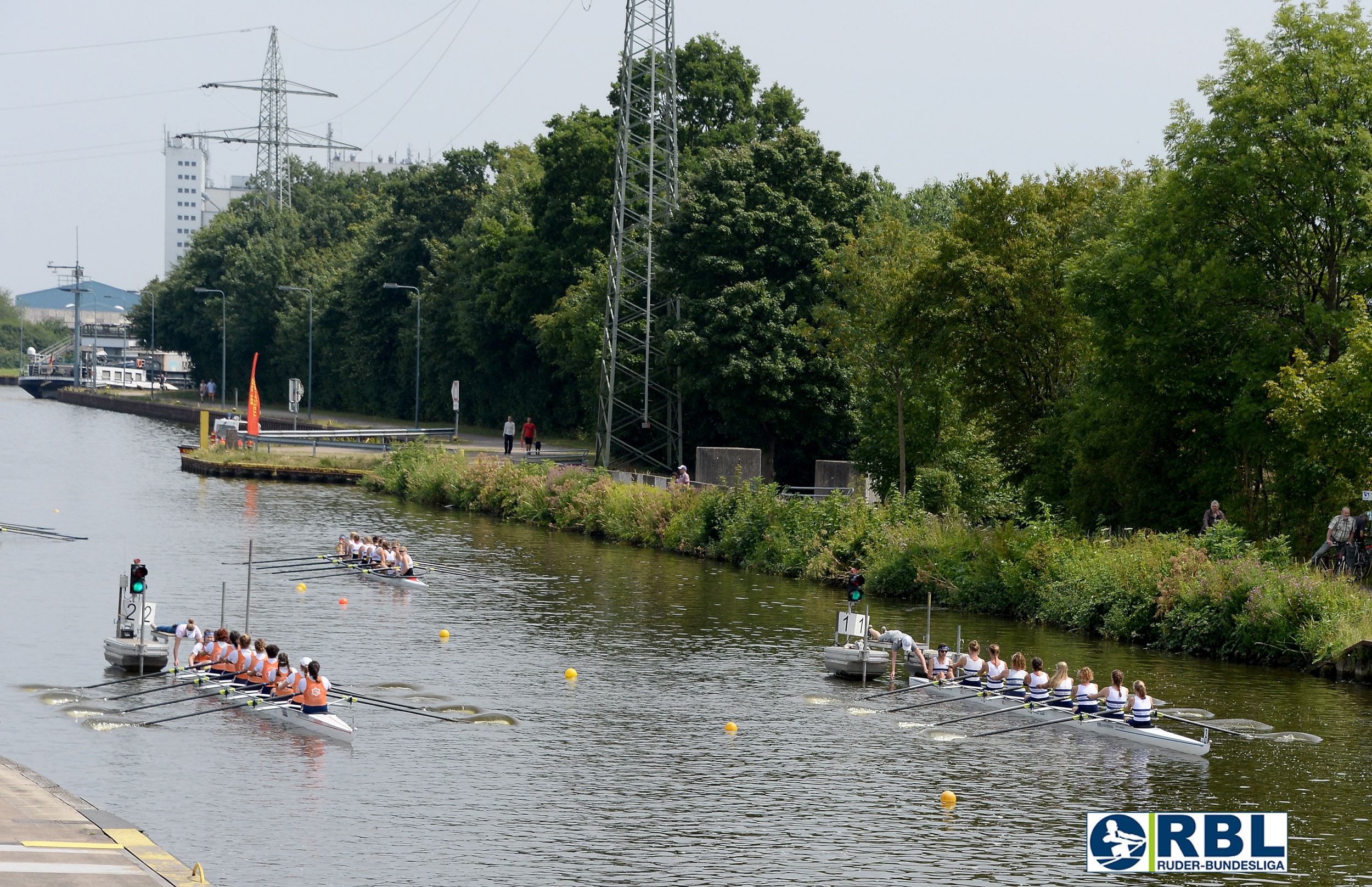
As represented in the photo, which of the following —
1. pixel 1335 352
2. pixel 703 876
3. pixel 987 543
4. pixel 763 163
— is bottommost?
pixel 703 876

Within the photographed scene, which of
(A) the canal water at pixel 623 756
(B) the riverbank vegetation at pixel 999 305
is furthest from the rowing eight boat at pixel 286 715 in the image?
(B) the riverbank vegetation at pixel 999 305

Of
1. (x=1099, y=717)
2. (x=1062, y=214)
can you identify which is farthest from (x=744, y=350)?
(x=1099, y=717)

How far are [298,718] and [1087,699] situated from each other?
15866mm

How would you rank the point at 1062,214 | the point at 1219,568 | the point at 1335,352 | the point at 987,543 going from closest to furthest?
the point at 1219,568 → the point at 1335,352 → the point at 987,543 → the point at 1062,214

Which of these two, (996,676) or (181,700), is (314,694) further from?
(996,676)

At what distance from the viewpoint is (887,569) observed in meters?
43.7

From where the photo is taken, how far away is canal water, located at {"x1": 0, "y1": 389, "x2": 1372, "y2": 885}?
19406 millimetres

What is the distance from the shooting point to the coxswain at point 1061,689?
2803cm

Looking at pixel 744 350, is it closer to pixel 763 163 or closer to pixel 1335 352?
pixel 763 163

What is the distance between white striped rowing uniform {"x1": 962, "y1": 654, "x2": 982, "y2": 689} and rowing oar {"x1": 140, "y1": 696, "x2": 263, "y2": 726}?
15.3 m

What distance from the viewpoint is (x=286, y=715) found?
2639cm

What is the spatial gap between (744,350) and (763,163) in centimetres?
1008

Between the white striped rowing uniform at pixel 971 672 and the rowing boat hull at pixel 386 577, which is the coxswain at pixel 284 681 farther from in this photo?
the rowing boat hull at pixel 386 577

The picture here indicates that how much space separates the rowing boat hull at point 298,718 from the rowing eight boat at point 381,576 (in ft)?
52.1
